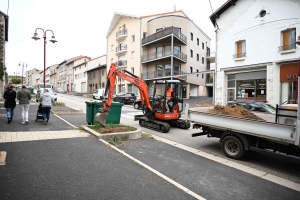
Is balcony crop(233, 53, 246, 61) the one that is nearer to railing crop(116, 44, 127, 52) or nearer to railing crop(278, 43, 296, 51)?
railing crop(278, 43, 296, 51)

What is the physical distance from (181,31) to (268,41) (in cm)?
1722

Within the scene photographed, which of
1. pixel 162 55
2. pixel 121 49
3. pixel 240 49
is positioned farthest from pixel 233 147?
pixel 121 49

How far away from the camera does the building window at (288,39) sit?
49.1ft

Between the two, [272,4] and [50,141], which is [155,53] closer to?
[272,4]

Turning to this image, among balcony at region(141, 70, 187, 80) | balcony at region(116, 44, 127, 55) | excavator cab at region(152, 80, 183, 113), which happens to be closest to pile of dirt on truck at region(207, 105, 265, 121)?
excavator cab at region(152, 80, 183, 113)

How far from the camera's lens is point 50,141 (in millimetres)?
5895

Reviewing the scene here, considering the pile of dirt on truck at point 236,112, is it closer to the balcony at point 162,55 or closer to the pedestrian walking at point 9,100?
the pedestrian walking at point 9,100

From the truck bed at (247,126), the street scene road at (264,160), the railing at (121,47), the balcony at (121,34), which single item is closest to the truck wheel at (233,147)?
the street scene road at (264,160)

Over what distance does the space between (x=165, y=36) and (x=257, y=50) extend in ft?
48.6

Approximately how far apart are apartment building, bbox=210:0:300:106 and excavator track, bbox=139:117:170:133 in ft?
39.6

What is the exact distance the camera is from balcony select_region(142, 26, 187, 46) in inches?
1125

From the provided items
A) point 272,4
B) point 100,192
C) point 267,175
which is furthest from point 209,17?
point 100,192

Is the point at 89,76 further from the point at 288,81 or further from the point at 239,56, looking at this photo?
the point at 288,81

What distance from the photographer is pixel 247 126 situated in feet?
15.8
